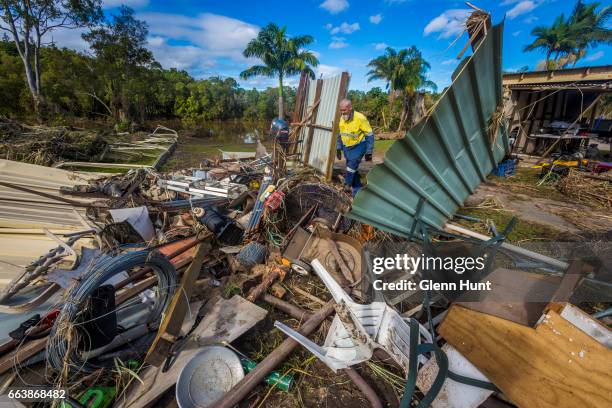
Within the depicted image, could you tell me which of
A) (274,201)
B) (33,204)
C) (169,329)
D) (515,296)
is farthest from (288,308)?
(33,204)

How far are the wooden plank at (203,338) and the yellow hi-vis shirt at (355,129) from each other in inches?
148

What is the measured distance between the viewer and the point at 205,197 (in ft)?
17.1

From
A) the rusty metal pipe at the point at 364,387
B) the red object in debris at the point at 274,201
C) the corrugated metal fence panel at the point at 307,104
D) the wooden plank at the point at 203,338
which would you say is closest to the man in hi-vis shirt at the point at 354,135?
the red object in debris at the point at 274,201

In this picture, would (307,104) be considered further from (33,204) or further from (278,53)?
(278,53)

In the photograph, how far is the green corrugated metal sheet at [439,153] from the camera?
1949 millimetres

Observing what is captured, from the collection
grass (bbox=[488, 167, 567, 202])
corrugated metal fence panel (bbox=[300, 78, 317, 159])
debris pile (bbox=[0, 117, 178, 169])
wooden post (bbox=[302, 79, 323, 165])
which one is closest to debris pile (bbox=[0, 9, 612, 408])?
wooden post (bbox=[302, 79, 323, 165])

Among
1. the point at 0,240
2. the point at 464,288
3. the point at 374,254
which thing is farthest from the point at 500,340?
the point at 0,240

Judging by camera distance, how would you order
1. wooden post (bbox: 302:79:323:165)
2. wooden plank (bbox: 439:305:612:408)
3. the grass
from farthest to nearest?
wooden post (bbox: 302:79:323:165), the grass, wooden plank (bbox: 439:305:612:408)

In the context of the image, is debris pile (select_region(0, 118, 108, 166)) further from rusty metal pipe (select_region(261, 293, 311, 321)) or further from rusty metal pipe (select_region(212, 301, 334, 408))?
rusty metal pipe (select_region(212, 301, 334, 408))

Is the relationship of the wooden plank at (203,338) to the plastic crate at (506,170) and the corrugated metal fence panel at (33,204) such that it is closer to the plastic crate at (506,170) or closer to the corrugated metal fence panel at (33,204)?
the corrugated metal fence panel at (33,204)

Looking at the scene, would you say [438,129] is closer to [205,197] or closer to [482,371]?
[482,371]

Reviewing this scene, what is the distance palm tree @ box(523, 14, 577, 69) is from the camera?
2611 centimetres

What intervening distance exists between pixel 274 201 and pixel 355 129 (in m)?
2.39

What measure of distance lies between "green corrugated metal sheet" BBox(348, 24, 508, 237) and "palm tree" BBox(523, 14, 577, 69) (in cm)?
3502
